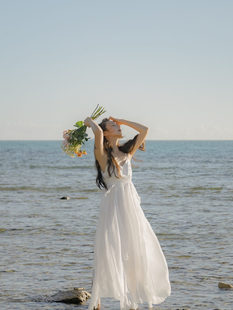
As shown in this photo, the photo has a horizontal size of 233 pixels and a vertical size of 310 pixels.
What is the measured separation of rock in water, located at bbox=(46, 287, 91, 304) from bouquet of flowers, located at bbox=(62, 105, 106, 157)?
1.77 m

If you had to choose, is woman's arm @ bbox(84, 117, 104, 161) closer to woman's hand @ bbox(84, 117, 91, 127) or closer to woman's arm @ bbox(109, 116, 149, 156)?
woman's hand @ bbox(84, 117, 91, 127)

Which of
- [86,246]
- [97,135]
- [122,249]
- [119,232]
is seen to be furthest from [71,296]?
[86,246]

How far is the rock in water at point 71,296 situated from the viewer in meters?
7.05

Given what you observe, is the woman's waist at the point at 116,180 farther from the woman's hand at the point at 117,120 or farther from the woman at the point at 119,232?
the woman's hand at the point at 117,120

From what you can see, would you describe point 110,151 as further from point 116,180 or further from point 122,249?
→ point 122,249

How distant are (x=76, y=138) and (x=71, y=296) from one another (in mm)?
1988

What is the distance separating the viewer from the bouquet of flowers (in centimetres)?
662

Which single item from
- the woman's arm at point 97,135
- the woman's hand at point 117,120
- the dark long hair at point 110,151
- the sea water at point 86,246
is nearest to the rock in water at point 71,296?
the sea water at point 86,246

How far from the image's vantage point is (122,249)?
20.8 ft

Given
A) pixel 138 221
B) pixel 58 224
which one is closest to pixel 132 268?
pixel 138 221

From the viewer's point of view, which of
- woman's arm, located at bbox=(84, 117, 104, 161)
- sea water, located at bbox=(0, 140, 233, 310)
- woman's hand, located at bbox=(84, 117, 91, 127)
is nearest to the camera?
woman's arm, located at bbox=(84, 117, 104, 161)

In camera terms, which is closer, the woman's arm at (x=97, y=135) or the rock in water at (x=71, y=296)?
the woman's arm at (x=97, y=135)

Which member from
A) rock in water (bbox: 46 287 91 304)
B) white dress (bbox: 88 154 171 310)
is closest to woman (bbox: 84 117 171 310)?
white dress (bbox: 88 154 171 310)

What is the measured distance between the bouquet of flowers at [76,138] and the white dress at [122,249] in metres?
0.57
